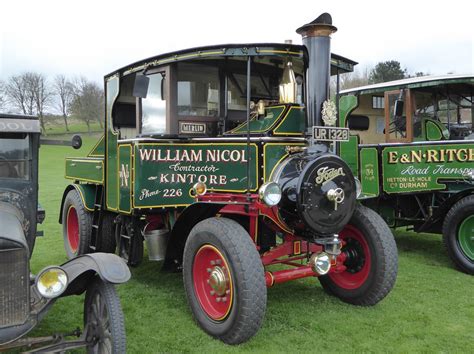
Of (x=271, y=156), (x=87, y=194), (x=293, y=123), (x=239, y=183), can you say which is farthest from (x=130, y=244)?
(x=293, y=123)

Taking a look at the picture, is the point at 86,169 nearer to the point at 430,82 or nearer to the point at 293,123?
the point at 293,123

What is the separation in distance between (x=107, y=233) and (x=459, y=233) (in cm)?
411

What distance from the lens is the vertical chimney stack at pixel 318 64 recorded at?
12.7 feet

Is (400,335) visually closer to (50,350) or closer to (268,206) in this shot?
(268,206)

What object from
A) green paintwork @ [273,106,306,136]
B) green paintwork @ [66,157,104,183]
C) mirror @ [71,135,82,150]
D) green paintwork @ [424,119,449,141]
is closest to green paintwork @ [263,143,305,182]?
green paintwork @ [273,106,306,136]

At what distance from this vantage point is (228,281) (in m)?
3.53

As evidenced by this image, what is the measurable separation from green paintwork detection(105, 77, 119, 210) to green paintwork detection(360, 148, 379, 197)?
3503mm

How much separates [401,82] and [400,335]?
407cm

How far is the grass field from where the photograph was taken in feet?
11.4

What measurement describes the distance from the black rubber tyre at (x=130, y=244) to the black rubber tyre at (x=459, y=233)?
3.58m

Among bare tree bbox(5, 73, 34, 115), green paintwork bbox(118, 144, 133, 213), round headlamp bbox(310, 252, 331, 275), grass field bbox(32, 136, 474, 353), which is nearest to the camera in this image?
grass field bbox(32, 136, 474, 353)

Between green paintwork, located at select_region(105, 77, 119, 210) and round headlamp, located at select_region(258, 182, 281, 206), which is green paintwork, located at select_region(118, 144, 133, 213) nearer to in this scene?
green paintwork, located at select_region(105, 77, 119, 210)

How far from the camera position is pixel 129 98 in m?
5.41

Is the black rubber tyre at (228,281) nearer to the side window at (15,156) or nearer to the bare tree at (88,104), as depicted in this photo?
the side window at (15,156)
